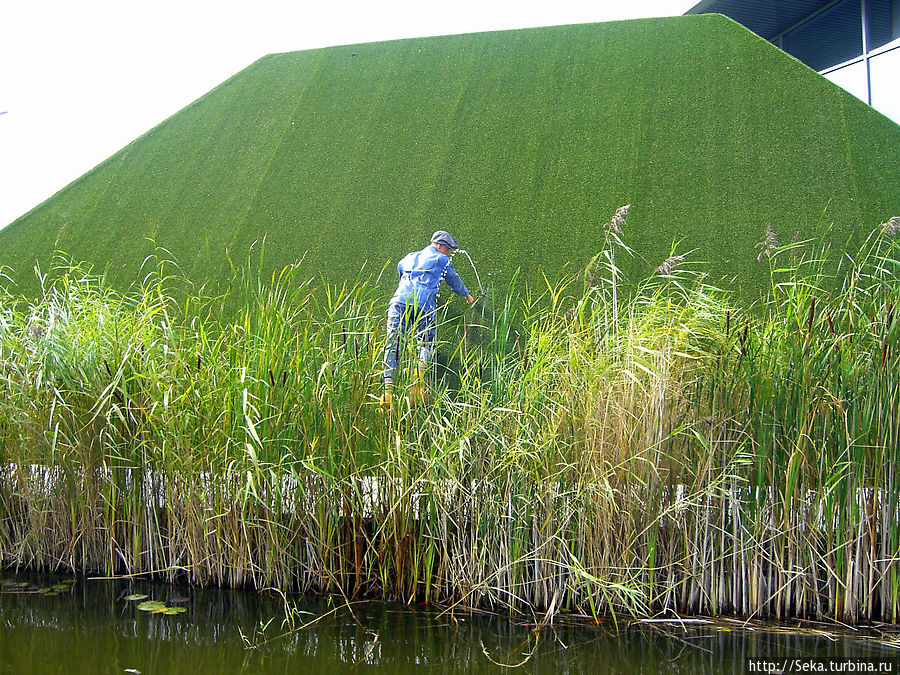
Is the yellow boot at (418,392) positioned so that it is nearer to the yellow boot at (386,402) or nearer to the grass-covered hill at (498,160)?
the yellow boot at (386,402)

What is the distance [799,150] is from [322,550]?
269 inches

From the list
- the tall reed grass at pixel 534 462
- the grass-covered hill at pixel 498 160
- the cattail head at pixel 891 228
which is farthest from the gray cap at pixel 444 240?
the cattail head at pixel 891 228

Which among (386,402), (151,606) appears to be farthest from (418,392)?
(151,606)

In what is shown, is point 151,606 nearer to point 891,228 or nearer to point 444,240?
point 891,228

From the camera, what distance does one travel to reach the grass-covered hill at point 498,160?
7234mm

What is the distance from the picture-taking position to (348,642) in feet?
8.79

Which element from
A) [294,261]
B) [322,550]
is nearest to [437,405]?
[322,550]

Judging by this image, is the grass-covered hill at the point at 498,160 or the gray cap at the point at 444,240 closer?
the gray cap at the point at 444,240

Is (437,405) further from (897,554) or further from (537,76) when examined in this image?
(537,76)

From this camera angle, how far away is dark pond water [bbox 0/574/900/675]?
252cm

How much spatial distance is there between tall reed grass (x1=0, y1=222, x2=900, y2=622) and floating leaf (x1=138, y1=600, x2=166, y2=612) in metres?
0.16

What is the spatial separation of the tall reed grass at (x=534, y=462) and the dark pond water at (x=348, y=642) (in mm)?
119

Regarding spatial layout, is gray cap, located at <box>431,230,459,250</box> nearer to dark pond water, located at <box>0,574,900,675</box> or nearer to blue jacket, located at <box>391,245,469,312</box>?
blue jacket, located at <box>391,245,469,312</box>

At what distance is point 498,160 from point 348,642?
20.8 feet
